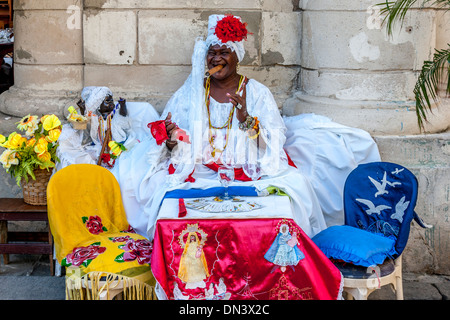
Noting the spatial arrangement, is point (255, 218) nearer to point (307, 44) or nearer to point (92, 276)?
point (92, 276)

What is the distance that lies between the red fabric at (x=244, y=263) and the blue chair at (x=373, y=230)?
0.58 feet

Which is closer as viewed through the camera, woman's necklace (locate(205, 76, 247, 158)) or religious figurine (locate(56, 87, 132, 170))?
woman's necklace (locate(205, 76, 247, 158))

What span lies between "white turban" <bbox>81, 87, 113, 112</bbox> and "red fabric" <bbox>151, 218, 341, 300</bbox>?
169 cm

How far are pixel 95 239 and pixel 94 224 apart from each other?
0.48 ft

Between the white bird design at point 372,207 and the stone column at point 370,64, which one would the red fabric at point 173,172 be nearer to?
the white bird design at point 372,207

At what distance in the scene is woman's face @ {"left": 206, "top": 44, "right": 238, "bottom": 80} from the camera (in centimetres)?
504

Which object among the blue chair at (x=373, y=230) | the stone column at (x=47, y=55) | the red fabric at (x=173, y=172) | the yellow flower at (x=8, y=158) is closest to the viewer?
the blue chair at (x=373, y=230)

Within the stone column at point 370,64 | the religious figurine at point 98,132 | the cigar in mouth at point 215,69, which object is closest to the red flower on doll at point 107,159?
the religious figurine at point 98,132

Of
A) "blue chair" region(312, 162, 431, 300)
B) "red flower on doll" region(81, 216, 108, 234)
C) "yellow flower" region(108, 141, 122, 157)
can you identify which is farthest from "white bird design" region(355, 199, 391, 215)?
"yellow flower" region(108, 141, 122, 157)

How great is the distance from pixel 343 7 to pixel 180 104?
152cm

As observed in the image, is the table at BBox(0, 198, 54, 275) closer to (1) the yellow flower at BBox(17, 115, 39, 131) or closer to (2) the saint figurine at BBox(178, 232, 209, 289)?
(1) the yellow flower at BBox(17, 115, 39, 131)

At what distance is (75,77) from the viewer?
6.00 metres

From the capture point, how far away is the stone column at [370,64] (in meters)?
5.37

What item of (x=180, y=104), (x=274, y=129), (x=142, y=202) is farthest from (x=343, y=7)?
(x=142, y=202)
